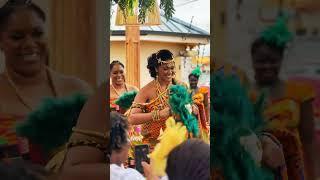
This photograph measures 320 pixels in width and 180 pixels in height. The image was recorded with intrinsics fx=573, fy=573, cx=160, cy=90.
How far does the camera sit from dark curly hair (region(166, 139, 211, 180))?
3.01 meters

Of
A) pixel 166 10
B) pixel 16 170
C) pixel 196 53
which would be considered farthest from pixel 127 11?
pixel 16 170

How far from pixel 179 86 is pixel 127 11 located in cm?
57

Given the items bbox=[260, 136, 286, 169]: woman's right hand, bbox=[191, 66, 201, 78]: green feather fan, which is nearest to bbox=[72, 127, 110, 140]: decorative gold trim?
bbox=[260, 136, 286, 169]: woman's right hand

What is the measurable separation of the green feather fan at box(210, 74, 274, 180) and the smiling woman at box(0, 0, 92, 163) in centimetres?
75

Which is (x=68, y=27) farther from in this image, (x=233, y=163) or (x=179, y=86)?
(x=179, y=86)

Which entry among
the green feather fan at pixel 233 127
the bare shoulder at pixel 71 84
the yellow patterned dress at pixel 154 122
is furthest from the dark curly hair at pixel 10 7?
the yellow patterned dress at pixel 154 122

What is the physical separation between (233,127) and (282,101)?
0.24m

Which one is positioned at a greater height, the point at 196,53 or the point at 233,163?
the point at 196,53

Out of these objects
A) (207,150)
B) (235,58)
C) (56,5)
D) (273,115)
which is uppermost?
(56,5)

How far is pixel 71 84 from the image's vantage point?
2113 millimetres

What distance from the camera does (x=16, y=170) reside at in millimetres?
2062

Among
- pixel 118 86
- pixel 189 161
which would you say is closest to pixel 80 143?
pixel 189 161

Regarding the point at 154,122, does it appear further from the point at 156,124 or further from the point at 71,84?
the point at 71,84

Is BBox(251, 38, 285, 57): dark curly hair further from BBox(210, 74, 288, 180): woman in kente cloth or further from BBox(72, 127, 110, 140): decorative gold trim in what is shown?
BBox(72, 127, 110, 140): decorative gold trim
